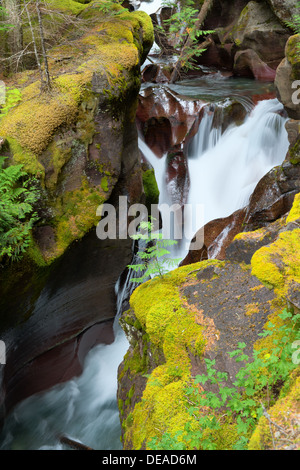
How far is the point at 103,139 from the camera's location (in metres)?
6.35

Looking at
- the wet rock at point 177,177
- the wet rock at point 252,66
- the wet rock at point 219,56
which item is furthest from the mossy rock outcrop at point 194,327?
the wet rock at point 219,56

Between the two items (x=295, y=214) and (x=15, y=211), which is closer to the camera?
(x=295, y=214)

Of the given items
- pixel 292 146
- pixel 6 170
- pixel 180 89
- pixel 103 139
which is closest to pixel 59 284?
pixel 6 170

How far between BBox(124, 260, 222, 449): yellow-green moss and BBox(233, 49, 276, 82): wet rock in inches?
529

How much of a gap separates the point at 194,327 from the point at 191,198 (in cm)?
693

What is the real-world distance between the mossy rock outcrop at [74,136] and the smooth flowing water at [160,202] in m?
2.29

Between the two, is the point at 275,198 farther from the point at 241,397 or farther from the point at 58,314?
the point at 241,397

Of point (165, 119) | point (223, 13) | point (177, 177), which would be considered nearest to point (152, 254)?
point (177, 177)

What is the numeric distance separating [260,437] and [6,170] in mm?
4644

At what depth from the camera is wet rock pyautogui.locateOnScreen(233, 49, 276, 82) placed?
48.4ft

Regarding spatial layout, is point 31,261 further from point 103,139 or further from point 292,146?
point 292,146

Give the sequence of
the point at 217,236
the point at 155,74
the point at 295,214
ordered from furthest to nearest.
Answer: the point at 155,74 → the point at 217,236 → the point at 295,214

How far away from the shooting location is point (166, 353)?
350 cm

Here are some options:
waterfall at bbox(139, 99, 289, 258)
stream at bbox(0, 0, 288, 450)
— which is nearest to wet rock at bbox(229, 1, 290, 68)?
stream at bbox(0, 0, 288, 450)
